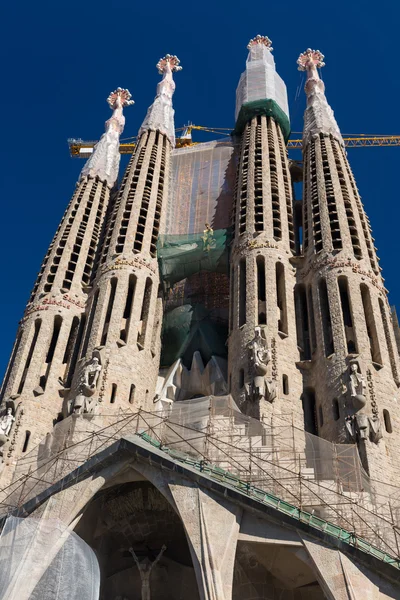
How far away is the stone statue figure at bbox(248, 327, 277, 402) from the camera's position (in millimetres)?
23609

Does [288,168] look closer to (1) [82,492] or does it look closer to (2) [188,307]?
(2) [188,307]

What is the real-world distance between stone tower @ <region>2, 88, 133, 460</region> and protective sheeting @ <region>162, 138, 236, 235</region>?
13.0ft

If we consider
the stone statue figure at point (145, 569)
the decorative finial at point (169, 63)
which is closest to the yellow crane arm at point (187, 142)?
the decorative finial at point (169, 63)

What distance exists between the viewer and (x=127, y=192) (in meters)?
35.2

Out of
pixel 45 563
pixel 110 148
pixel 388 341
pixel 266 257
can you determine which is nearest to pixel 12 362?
pixel 266 257

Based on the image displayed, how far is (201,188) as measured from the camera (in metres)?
37.9

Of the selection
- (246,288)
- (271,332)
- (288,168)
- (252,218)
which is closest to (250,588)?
(271,332)

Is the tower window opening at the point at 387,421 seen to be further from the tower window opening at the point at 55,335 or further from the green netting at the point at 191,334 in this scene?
the tower window opening at the point at 55,335

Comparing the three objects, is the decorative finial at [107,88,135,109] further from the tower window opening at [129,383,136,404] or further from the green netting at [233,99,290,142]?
the tower window opening at [129,383,136,404]

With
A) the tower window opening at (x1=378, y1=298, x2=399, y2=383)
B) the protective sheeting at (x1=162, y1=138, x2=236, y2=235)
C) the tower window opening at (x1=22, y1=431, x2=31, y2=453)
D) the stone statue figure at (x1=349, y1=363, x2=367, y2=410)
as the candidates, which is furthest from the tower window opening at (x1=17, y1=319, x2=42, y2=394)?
the tower window opening at (x1=378, y1=298, x2=399, y2=383)

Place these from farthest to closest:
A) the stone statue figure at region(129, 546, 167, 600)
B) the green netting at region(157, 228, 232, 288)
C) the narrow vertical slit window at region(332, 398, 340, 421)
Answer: the green netting at region(157, 228, 232, 288), the narrow vertical slit window at region(332, 398, 340, 421), the stone statue figure at region(129, 546, 167, 600)

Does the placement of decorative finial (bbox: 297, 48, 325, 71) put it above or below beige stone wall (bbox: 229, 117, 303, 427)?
above

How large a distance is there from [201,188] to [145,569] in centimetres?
2306

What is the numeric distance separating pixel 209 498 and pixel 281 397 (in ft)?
24.3
